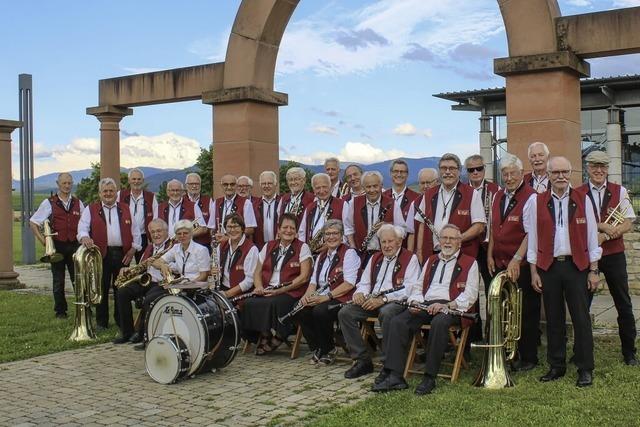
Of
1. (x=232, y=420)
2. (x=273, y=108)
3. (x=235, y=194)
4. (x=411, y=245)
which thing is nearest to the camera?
(x=232, y=420)

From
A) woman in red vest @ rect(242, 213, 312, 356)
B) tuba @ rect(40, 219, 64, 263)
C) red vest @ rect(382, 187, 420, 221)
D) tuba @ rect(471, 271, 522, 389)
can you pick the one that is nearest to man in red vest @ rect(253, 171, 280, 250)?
woman in red vest @ rect(242, 213, 312, 356)

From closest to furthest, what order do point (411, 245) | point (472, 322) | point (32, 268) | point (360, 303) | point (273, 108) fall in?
point (472, 322) < point (360, 303) < point (411, 245) < point (273, 108) < point (32, 268)

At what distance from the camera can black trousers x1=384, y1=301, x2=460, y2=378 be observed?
6.50 meters

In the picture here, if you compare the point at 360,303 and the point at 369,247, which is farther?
the point at 369,247

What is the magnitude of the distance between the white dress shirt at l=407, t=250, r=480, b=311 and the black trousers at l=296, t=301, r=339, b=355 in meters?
0.98

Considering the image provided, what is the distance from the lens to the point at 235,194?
31.4 ft

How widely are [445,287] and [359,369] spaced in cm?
→ 114

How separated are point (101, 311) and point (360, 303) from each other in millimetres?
4192

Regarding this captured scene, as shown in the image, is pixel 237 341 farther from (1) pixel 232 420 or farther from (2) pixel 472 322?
(2) pixel 472 322

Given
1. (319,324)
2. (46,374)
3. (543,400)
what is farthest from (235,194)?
(543,400)

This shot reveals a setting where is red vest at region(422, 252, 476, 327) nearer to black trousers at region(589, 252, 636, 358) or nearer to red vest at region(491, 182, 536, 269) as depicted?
red vest at region(491, 182, 536, 269)

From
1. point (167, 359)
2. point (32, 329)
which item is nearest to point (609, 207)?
point (167, 359)

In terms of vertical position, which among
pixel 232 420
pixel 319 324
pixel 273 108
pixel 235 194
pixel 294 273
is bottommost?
pixel 232 420

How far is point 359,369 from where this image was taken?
710 centimetres
